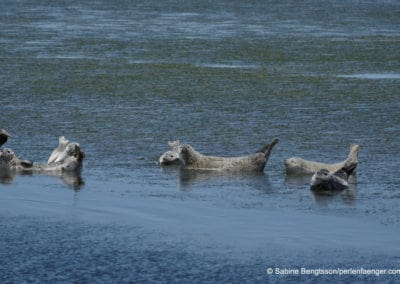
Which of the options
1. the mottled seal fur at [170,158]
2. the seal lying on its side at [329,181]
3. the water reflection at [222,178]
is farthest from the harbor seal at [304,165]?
the mottled seal fur at [170,158]

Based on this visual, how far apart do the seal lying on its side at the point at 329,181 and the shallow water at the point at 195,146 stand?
0.63ft

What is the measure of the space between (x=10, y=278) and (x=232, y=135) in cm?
941

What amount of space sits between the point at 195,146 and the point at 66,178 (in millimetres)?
3236

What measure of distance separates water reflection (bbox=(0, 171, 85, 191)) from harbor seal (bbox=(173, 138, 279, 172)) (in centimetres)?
183

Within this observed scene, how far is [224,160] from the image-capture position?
1892cm

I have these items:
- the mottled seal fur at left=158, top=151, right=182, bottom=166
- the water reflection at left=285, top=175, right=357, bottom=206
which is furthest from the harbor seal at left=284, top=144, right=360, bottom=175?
the mottled seal fur at left=158, top=151, right=182, bottom=166

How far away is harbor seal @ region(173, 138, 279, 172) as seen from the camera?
61.2 feet

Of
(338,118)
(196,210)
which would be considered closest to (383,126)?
(338,118)

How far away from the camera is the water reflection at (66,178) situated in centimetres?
1780

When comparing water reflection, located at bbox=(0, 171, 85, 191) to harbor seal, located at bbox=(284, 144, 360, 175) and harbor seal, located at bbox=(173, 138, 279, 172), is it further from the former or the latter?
harbor seal, located at bbox=(284, 144, 360, 175)

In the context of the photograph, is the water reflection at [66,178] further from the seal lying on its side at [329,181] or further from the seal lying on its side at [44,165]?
the seal lying on its side at [329,181]

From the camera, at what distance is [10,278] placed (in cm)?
1308

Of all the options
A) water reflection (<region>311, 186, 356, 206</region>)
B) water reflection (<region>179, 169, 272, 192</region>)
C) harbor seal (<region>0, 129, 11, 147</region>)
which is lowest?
water reflection (<region>311, 186, 356, 206</region>)

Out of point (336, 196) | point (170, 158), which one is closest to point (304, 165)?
point (336, 196)
